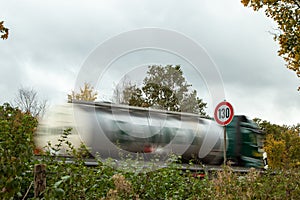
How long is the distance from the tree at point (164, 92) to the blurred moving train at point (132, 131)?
0.35 metres

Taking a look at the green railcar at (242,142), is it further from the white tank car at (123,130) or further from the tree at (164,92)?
the tree at (164,92)

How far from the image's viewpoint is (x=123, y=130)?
11055 mm

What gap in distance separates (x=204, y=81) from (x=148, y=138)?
94.1 inches

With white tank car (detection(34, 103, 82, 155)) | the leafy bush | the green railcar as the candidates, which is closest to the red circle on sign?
the green railcar

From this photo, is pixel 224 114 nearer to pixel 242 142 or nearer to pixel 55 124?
pixel 242 142

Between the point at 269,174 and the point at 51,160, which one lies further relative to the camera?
the point at 269,174

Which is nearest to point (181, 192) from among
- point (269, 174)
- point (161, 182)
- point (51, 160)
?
point (161, 182)

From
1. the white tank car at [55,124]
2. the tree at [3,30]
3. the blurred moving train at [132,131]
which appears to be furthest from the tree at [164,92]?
the tree at [3,30]

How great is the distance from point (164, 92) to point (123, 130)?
7.94 feet

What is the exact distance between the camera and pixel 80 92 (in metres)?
33.7

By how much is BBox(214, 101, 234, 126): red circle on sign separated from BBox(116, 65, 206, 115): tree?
95 centimetres

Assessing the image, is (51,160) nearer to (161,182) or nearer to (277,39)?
(161,182)

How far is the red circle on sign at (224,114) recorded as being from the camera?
1146 centimetres

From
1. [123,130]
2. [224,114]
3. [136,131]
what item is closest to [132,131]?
[136,131]
